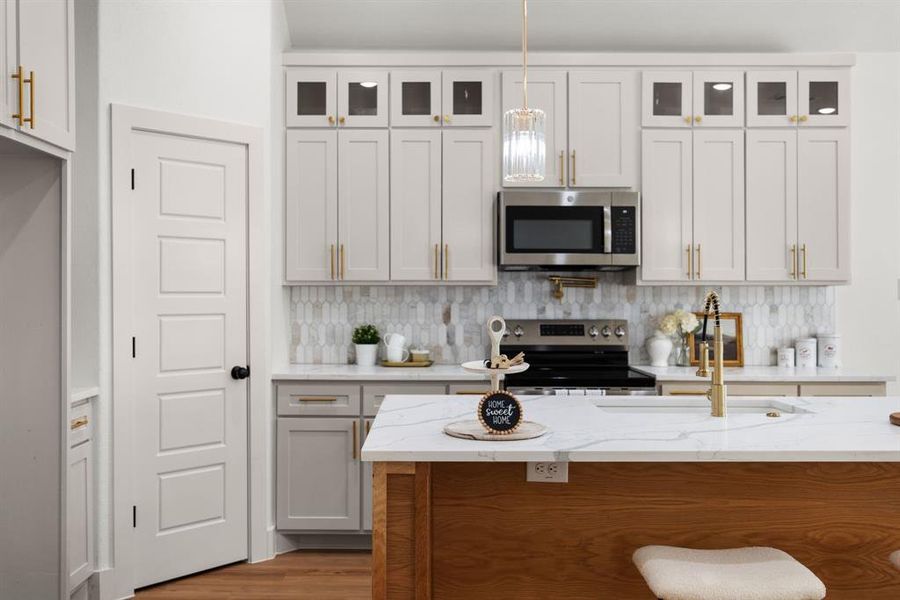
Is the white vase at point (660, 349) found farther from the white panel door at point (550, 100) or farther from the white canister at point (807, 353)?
the white panel door at point (550, 100)

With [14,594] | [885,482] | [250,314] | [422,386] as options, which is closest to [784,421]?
[885,482]

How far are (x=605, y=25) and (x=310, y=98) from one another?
1.79 metres

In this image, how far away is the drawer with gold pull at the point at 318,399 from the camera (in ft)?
12.3

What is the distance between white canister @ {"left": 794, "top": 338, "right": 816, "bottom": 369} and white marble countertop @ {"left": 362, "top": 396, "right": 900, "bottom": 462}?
5.19 ft

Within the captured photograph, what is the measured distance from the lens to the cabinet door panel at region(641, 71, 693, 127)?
4.04 m

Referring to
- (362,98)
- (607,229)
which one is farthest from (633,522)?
(362,98)

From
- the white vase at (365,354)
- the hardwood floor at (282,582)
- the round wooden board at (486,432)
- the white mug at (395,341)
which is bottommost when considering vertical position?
the hardwood floor at (282,582)

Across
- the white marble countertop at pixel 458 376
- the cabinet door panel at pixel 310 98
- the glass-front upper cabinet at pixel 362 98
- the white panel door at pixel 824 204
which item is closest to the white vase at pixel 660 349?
the white marble countertop at pixel 458 376

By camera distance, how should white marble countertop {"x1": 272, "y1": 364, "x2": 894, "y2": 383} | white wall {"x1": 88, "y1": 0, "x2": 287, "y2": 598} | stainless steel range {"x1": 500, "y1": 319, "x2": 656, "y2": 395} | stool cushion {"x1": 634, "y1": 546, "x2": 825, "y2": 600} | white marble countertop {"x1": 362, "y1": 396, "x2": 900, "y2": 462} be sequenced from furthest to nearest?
stainless steel range {"x1": 500, "y1": 319, "x2": 656, "y2": 395} < white marble countertop {"x1": 272, "y1": 364, "x2": 894, "y2": 383} < white wall {"x1": 88, "y1": 0, "x2": 287, "y2": 598} < white marble countertop {"x1": 362, "y1": 396, "x2": 900, "y2": 462} < stool cushion {"x1": 634, "y1": 546, "x2": 825, "y2": 600}

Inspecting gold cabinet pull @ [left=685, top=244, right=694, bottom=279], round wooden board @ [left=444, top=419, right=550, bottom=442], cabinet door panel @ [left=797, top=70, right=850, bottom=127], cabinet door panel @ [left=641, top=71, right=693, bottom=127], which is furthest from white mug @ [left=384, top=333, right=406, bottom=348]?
cabinet door panel @ [left=797, top=70, right=850, bottom=127]

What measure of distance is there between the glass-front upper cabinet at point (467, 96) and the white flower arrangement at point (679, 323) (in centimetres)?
154

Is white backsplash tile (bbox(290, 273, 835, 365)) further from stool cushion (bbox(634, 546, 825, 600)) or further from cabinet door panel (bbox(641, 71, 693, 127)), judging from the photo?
stool cushion (bbox(634, 546, 825, 600))

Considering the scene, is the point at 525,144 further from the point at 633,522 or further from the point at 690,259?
the point at 690,259

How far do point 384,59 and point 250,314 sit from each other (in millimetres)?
1615
